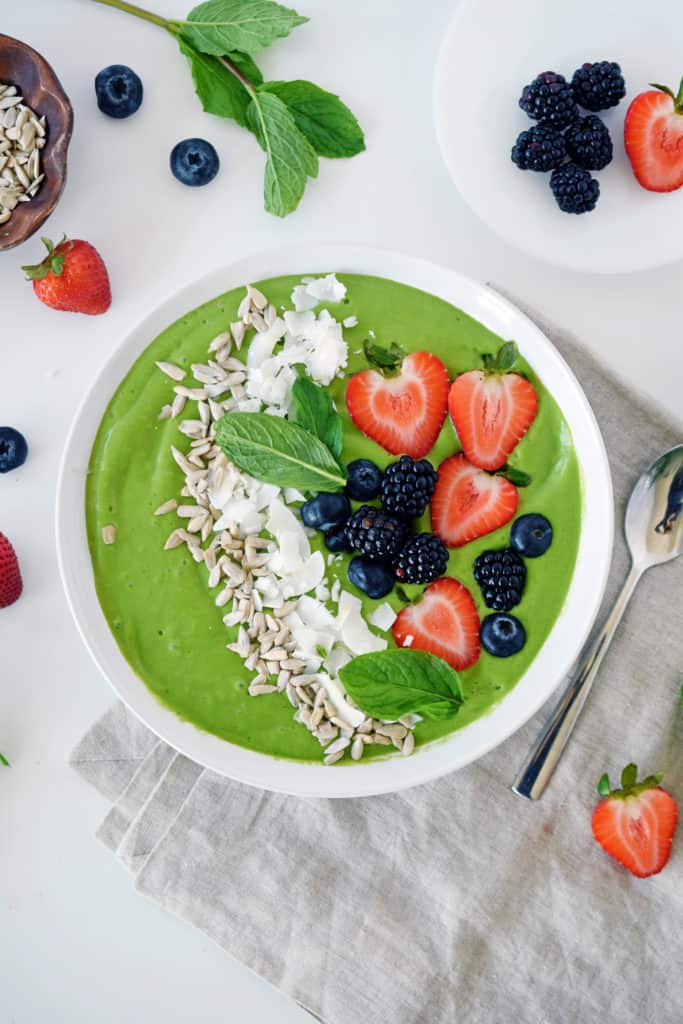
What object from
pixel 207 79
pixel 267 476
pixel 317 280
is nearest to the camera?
pixel 267 476

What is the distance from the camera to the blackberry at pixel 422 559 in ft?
7.13

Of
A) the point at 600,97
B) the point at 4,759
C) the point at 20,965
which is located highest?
the point at 600,97

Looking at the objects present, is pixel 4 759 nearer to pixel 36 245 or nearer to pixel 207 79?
pixel 36 245

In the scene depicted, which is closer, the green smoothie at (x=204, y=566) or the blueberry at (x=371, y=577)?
the blueberry at (x=371, y=577)

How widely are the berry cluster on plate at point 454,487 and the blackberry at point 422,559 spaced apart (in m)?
0.03

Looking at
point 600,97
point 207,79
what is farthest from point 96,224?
point 600,97

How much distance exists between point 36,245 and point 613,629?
179cm

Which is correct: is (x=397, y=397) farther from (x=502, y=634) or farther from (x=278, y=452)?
(x=502, y=634)

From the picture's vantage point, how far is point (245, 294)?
94.0 inches

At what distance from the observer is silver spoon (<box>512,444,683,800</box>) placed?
242cm

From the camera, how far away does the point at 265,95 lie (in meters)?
2.48

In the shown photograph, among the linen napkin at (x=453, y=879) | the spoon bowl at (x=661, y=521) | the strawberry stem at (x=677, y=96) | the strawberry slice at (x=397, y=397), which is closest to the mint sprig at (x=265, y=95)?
the strawberry slice at (x=397, y=397)

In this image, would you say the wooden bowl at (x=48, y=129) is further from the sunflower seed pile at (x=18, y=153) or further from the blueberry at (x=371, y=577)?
the blueberry at (x=371, y=577)

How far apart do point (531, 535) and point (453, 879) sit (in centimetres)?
88
